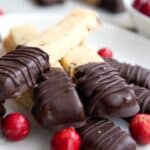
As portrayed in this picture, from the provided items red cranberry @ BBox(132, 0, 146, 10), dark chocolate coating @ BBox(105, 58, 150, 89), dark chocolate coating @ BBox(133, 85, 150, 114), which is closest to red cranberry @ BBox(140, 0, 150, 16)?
red cranberry @ BBox(132, 0, 146, 10)

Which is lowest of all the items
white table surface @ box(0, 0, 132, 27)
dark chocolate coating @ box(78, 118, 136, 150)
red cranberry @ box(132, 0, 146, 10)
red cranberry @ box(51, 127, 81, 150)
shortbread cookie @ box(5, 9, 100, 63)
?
white table surface @ box(0, 0, 132, 27)

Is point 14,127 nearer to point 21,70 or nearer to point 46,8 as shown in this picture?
point 21,70

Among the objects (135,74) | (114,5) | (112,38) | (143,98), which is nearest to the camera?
(143,98)

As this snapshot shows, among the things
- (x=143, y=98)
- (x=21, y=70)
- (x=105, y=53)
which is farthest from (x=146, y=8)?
(x=21, y=70)

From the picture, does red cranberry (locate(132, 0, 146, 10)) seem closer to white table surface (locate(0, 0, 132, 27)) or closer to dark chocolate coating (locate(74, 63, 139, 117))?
white table surface (locate(0, 0, 132, 27))

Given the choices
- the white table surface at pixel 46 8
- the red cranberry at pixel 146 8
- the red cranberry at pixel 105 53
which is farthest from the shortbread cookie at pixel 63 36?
the white table surface at pixel 46 8

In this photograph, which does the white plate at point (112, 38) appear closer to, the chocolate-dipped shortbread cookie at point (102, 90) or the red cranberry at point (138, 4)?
the red cranberry at point (138, 4)
